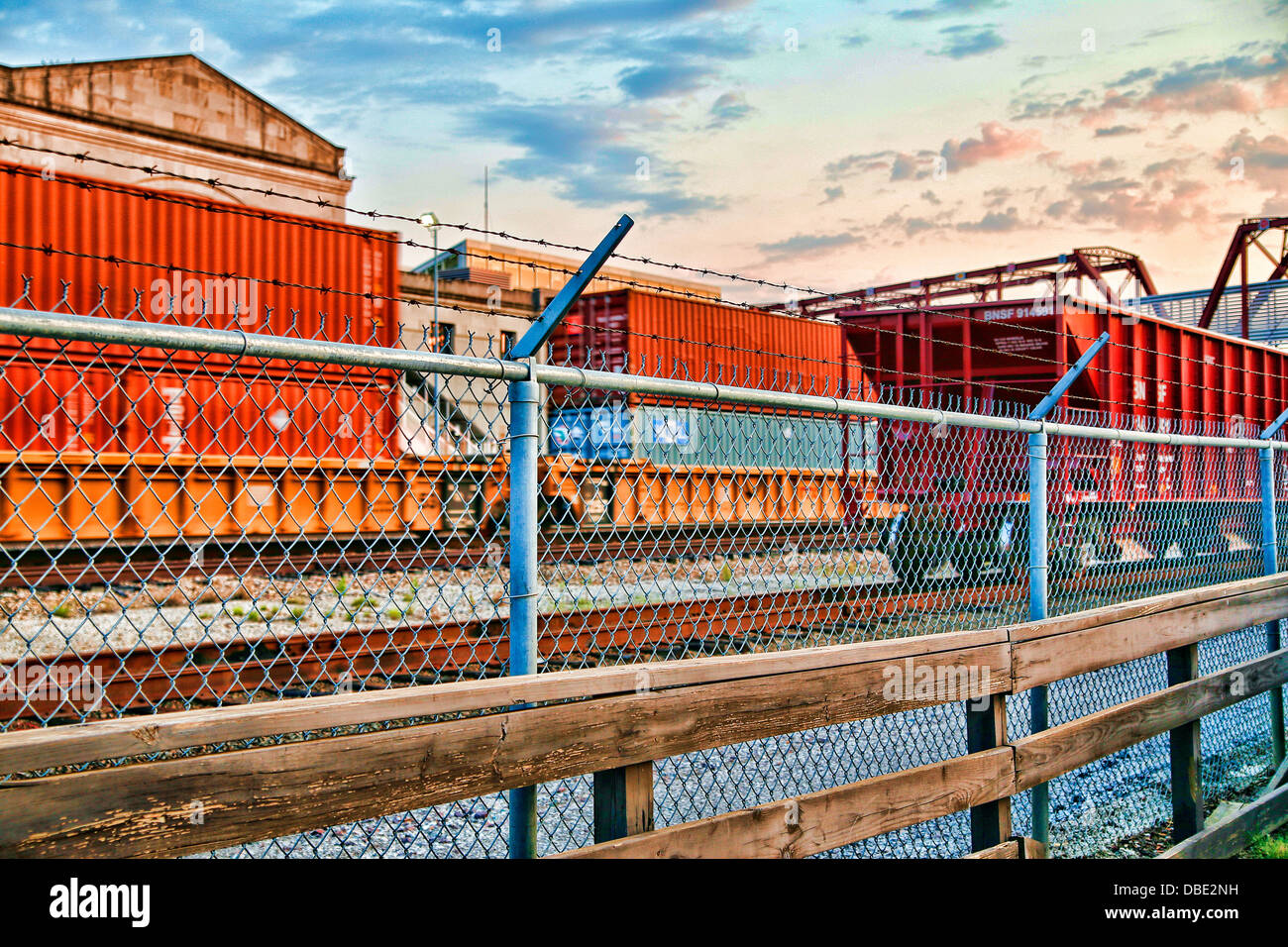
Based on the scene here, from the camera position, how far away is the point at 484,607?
1052 cm

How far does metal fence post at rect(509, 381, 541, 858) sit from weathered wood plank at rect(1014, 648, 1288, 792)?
6.16 feet

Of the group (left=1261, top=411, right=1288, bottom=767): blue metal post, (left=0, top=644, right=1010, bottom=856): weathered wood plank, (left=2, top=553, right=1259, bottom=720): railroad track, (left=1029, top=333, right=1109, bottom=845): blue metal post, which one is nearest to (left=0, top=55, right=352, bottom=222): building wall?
(left=2, top=553, right=1259, bottom=720): railroad track

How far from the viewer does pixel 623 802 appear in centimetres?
235

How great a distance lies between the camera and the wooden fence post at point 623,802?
2.34 m

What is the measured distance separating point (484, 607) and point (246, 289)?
5916 mm

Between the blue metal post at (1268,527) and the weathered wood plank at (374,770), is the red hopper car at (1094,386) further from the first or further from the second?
the weathered wood plank at (374,770)

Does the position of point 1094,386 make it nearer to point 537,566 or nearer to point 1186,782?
point 1186,782

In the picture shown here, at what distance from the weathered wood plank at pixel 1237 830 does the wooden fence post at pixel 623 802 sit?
245 centimetres

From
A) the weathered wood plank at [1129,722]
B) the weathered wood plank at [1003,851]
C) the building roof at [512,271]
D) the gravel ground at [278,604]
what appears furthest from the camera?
the building roof at [512,271]

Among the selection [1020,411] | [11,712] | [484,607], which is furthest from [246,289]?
[1020,411]

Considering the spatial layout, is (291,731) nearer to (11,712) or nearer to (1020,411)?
(11,712)

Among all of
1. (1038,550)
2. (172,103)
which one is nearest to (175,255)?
(1038,550)

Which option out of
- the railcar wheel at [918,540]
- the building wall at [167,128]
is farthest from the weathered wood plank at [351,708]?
the building wall at [167,128]

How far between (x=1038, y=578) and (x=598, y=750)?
249 cm
